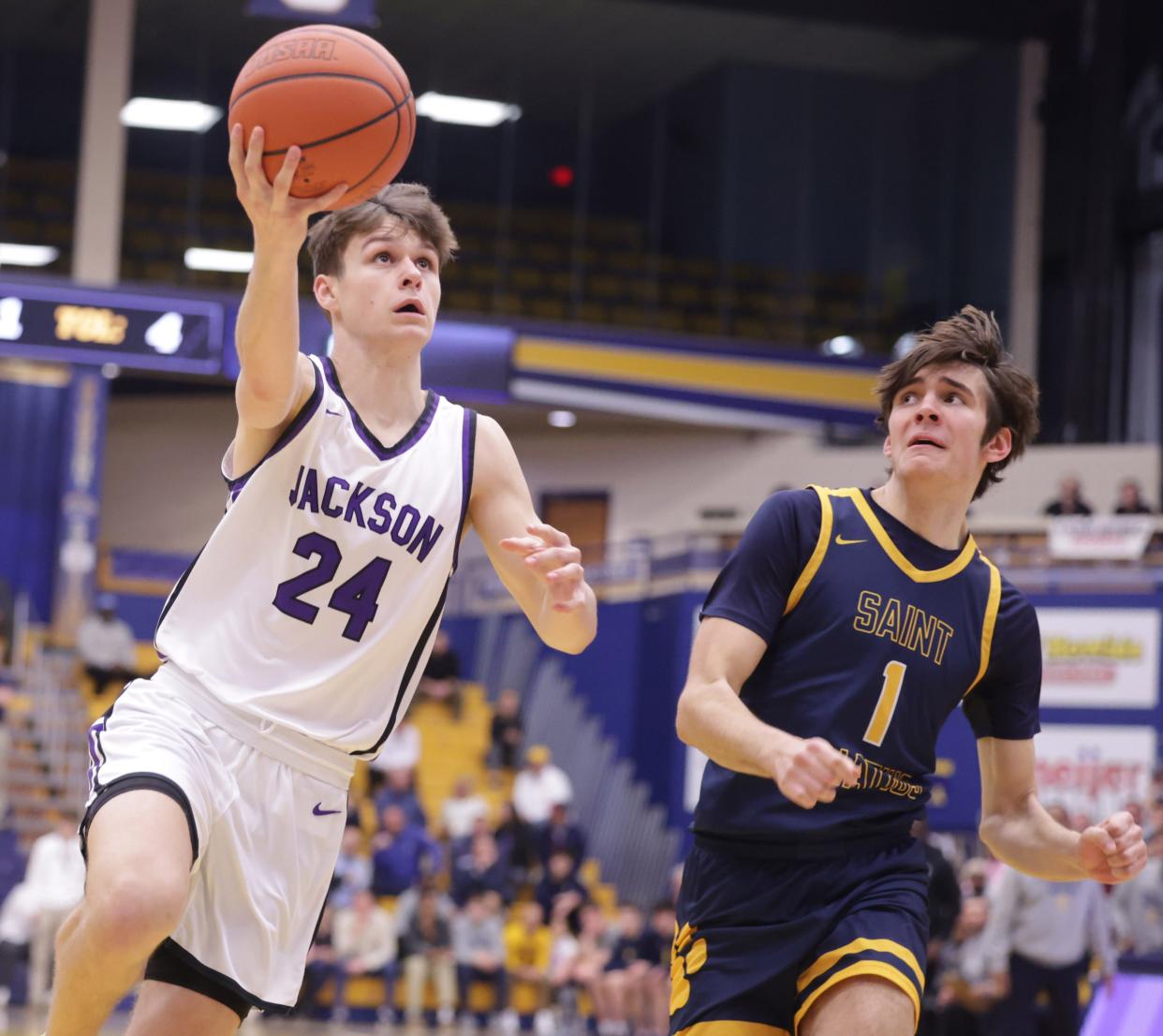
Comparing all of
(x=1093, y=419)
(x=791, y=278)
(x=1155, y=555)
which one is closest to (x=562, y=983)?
(x=1155, y=555)

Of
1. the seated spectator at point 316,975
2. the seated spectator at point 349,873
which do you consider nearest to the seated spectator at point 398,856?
the seated spectator at point 349,873

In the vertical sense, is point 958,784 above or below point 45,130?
below

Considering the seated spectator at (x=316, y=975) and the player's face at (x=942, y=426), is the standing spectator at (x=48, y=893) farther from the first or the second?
the player's face at (x=942, y=426)

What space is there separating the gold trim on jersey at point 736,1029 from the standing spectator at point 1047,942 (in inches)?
348

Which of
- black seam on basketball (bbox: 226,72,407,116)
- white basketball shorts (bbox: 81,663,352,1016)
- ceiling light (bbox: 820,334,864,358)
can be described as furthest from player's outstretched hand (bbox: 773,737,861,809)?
ceiling light (bbox: 820,334,864,358)

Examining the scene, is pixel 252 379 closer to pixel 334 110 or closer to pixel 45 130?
pixel 334 110

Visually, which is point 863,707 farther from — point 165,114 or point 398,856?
point 165,114

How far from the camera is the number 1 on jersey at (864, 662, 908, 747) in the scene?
176 inches

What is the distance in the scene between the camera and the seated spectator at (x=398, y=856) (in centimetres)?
1783

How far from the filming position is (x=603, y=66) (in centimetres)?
2992

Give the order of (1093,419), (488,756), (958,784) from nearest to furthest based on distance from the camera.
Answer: (958,784)
(488,756)
(1093,419)

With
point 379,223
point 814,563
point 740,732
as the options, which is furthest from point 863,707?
point 379,223

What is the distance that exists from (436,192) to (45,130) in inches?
251

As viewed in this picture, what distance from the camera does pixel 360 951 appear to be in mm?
16938
